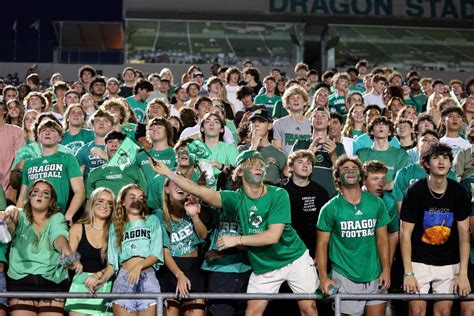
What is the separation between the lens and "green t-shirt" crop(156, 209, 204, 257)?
774 centimetres

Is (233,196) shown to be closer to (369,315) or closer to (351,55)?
(369,315)

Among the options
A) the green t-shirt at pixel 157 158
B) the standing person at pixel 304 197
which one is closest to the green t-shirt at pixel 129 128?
the green t-shirt at pixel 157 158

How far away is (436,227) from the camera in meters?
7.43

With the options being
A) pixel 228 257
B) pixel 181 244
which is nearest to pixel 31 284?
pixel 181 244

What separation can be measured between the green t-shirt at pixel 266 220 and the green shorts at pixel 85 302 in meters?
1.30

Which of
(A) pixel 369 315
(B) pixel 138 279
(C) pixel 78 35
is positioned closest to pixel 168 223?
(B) pixel 138 279

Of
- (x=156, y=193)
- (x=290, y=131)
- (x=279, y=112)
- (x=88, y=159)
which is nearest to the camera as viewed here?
(x=156, y=193)

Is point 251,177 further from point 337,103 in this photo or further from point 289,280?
point 337,103

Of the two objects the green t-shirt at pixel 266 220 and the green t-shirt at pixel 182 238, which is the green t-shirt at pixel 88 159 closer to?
the green t-shirt at pixel 182 238

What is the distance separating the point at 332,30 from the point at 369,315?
57.7 feet

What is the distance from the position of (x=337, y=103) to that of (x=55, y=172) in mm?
6165

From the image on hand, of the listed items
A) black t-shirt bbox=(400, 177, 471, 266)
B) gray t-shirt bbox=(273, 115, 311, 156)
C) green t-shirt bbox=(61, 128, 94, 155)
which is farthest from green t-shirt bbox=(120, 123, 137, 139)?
black t-shirt bbox=(400, 177, 471, 266)

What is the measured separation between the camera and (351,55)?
2356 centimetres

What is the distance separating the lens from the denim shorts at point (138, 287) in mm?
7211
